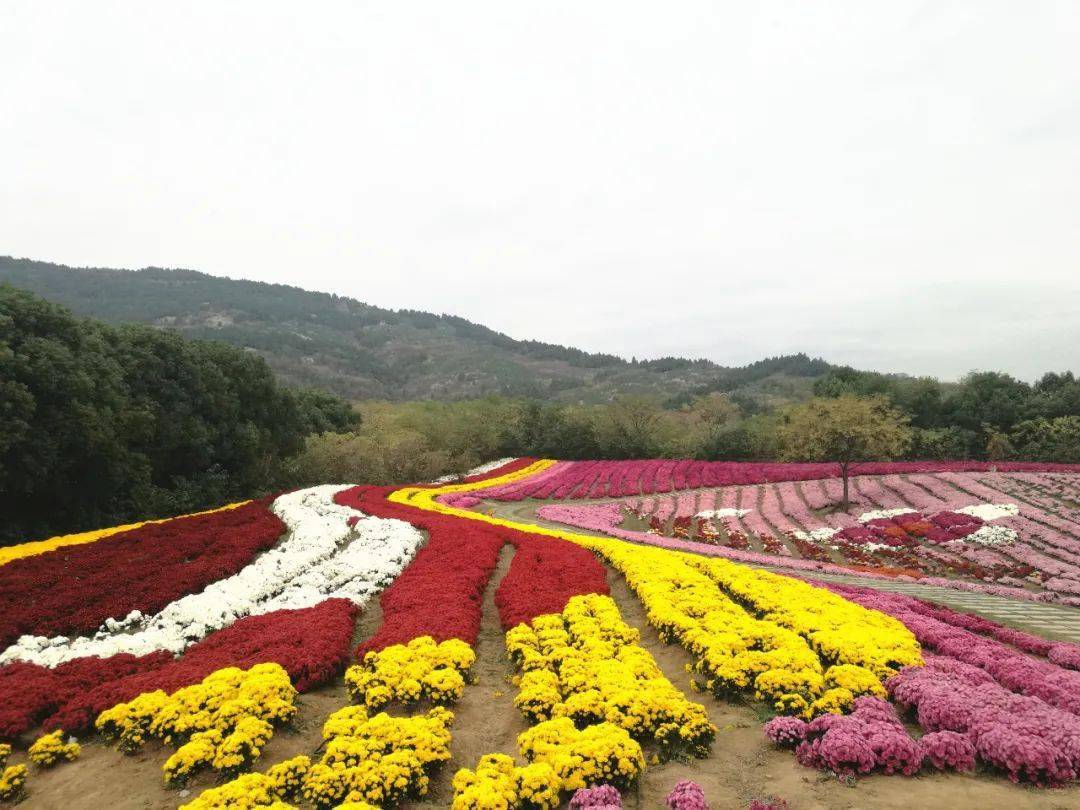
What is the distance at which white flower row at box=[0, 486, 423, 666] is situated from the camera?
12.2m

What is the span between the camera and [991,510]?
27.9 m

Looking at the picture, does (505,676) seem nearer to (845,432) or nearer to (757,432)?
(845,432)

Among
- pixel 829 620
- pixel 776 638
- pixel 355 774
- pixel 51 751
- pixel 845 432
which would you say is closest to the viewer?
pixel 355 774

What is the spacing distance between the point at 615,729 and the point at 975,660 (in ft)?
25.2

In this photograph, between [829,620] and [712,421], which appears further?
[712,421]

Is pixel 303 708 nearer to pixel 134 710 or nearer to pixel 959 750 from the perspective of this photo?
pixel 134 710

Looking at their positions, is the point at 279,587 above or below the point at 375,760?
below

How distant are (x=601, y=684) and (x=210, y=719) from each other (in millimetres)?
5663

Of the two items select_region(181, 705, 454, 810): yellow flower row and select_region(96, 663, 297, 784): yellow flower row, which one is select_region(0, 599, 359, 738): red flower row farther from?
select_region(181, 705, 454, 810): yellow flower row

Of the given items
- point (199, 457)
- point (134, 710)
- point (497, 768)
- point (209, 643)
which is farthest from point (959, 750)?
point (199, 457)

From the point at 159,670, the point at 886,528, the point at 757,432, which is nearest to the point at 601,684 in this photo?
the point at 159,670

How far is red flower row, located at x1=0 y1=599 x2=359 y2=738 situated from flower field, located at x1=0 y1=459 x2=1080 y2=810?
2.2 inches

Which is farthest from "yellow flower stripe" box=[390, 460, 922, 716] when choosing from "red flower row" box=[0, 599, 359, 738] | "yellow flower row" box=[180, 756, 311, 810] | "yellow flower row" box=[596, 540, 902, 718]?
"red flower row" box=[0, 599, 359, 738]

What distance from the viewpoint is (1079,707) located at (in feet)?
29.5
